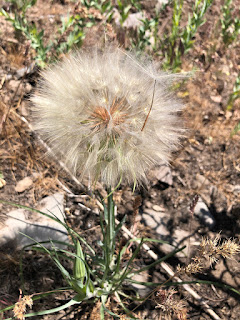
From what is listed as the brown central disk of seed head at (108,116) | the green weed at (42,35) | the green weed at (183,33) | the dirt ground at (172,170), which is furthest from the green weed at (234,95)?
the brown central disk of seed head at (108,116)

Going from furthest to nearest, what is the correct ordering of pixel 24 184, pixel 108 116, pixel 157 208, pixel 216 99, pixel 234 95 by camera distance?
pixel 216 99 < pixel 234 95 < pixel 157 208 < pixel 24 184 < pixel 108 116

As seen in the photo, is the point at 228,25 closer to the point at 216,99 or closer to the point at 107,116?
the point at 216,99

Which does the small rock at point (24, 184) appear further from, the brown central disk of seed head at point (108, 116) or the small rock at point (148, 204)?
the brown central disk of seed head at point (108, 116)

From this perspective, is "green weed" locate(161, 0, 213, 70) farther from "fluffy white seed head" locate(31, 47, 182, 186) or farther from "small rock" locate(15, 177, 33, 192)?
"small rock" locate(15, 177, 33, 192)

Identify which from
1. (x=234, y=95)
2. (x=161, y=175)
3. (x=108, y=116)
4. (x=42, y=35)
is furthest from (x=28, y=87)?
(x=234, y=95)

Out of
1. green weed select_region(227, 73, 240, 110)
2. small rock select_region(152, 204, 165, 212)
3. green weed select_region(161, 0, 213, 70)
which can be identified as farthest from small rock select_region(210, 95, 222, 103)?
small rock select_region(152, 204, 165, 212)

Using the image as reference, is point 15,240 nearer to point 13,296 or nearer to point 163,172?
point 13,296

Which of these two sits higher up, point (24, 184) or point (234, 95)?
point (234, 95)

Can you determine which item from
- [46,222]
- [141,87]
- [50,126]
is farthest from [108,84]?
[46,222]
